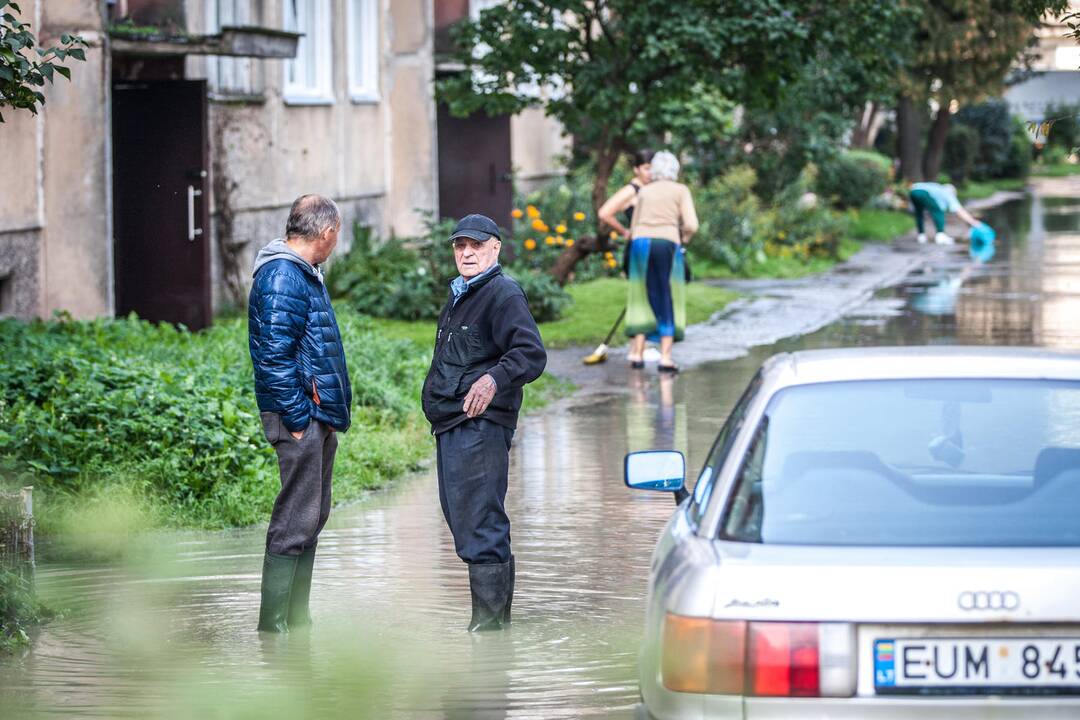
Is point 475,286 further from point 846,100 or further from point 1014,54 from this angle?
point 1014,54

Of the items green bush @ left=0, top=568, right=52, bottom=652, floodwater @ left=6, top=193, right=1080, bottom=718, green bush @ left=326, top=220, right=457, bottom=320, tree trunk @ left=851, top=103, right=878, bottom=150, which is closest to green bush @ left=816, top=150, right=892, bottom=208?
tree trunk @ left=851, top=103, right=878, bottom=150

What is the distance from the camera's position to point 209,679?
6.23 m

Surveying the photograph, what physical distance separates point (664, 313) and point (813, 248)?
14345mm

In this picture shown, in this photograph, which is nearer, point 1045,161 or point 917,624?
point 917,624

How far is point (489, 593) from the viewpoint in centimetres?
683

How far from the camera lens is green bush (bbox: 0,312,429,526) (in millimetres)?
8961

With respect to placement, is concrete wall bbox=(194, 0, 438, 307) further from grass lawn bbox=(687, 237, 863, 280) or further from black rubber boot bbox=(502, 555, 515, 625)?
black rubber boot bbox=(502, 555, 515, 625)

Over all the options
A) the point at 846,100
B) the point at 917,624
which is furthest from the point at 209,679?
the point at 846,100

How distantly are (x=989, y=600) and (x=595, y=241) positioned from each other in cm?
1437

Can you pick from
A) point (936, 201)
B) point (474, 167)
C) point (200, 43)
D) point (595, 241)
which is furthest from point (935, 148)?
point (200, 43)

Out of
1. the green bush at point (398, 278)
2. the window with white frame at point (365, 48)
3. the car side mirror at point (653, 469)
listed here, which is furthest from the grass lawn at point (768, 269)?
the car side mirror at point (653, 469)

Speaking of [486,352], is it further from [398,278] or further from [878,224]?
[878,224]

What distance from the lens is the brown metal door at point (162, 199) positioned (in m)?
15.8

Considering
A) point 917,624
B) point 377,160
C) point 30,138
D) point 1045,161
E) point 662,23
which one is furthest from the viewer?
point 1045,161
